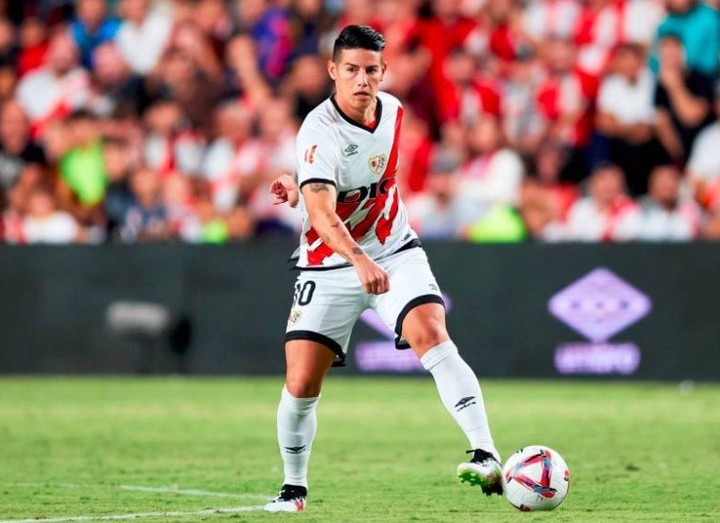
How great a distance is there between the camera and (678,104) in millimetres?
17484

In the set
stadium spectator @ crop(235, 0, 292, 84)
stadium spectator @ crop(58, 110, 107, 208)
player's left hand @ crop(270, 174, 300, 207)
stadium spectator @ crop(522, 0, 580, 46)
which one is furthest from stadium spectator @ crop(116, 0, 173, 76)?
player's left hand @ crop(270, 174, 300, 207)

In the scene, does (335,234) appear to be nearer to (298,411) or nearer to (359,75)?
(359,75)

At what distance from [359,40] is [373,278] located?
1.31 m

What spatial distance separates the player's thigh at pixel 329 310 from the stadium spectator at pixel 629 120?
31.5ft

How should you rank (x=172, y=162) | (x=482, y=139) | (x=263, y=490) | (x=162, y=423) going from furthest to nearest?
1. (x=172, y=162)
2. (x=482, y=139)
3. (x=162, y=423)
4. (x=263, y=490)

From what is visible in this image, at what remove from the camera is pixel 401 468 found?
10406 millimetres

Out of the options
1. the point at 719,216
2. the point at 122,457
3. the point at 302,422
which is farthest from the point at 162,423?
the point at 719,216

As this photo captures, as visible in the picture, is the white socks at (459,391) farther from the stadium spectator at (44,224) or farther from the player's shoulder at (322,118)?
the stadium spectator at (44,224)

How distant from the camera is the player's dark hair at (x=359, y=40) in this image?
7.97 m

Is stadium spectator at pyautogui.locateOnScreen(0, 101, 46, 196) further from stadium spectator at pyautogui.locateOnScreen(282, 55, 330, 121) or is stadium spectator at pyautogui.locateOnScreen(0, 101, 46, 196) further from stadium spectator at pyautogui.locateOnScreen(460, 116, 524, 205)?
stadium spectator at pyautogui.locateOnScreen(460, 116, 524, 205)

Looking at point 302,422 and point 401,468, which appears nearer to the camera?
point 302,422

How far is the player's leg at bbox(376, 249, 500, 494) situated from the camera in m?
7.73

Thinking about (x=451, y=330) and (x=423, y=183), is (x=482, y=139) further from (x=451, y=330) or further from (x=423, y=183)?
(x=451, y=330)

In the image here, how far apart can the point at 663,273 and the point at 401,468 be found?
6.93m
